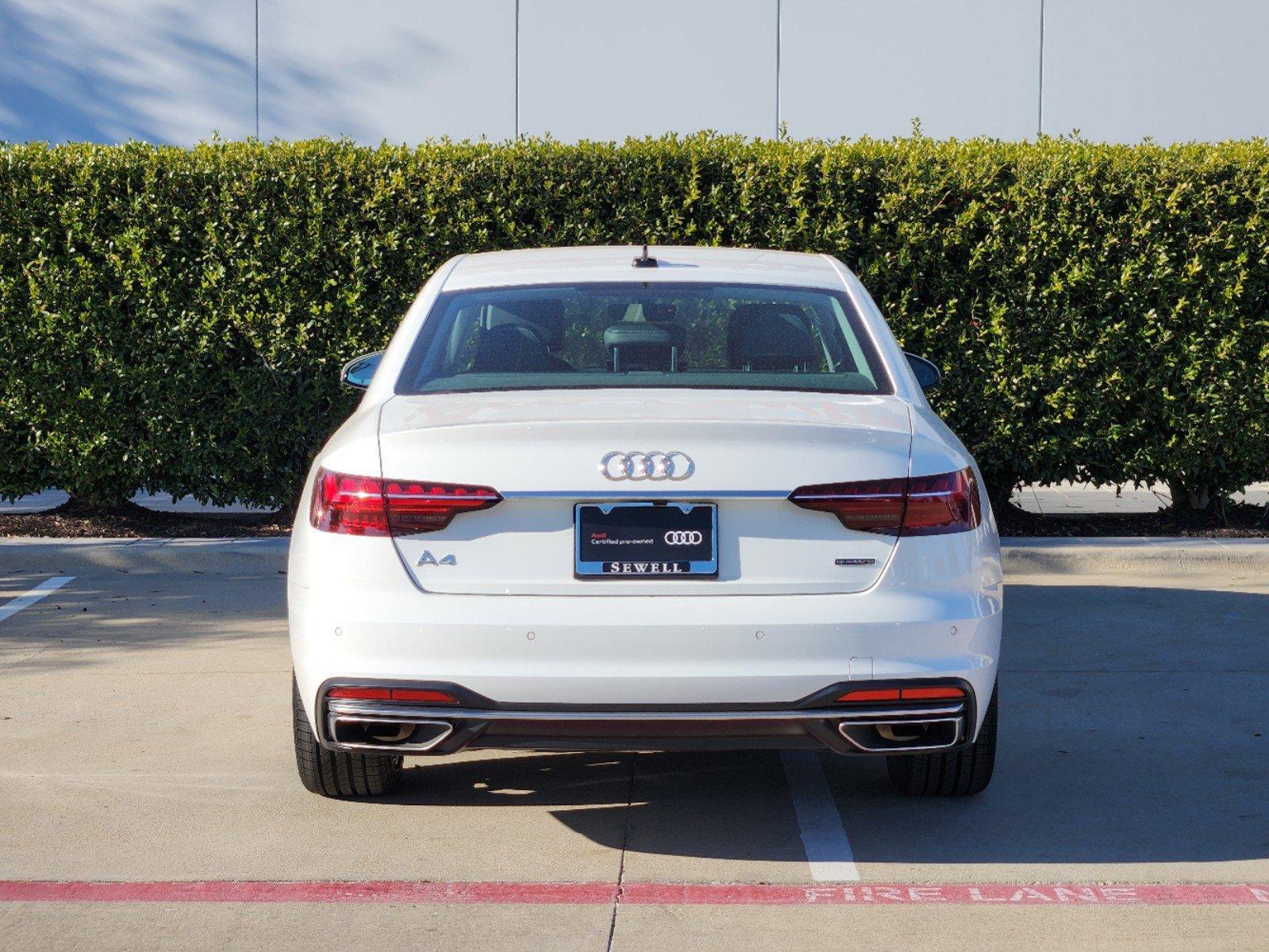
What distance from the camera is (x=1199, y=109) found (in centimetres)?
1430

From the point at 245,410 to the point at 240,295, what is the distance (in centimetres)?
76

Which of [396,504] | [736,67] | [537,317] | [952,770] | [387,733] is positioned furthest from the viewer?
[736,67]

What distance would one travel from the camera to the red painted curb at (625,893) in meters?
4.00

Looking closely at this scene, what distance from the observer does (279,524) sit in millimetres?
10961

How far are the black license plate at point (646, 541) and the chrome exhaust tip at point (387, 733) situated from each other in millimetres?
573

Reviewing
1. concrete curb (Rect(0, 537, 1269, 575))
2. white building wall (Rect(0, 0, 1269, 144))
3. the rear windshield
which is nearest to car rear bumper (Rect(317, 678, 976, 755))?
the rear windshield

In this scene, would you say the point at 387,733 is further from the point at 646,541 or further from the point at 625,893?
the point at 646,541

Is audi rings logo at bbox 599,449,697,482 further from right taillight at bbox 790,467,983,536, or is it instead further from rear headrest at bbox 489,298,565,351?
rear headrest at bbox 489,298,565,351

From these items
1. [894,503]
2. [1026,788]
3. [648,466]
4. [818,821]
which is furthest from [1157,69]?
[648,466]

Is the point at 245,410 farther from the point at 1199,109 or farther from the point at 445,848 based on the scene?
the point at 1199,109

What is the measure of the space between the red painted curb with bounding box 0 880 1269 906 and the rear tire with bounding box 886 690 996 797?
635 mm

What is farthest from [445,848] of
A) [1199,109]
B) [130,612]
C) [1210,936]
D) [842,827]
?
[1199,109]

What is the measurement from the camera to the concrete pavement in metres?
3.84

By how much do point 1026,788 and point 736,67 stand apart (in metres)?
10.2
